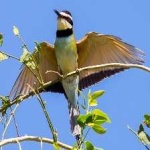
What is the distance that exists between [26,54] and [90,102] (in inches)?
13.8

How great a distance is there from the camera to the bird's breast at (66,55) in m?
5.39

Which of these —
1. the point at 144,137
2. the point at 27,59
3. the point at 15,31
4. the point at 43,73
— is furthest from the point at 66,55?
the point at 144,137

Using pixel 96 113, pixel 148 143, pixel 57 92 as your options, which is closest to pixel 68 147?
pixel 96 113

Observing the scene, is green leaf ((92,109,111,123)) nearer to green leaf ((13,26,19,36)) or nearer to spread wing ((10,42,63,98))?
green leaf ((13,26,19,36))

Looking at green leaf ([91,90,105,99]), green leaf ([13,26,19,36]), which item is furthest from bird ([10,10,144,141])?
green leaf ([91,90,105,99])

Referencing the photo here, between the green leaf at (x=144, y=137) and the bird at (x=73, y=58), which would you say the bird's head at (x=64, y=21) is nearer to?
the bird at (x=73, y=58)

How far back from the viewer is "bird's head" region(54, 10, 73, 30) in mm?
5684

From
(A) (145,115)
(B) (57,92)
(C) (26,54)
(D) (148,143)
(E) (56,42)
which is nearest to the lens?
(D) (148,143)

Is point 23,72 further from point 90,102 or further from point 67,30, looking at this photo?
point 90,102

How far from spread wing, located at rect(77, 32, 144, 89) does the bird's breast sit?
0.35 ft

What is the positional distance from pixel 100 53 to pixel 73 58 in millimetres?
271

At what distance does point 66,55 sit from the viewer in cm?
541

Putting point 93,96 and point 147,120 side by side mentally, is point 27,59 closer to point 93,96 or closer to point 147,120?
point 93,96

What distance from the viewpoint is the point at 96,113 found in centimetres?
219
